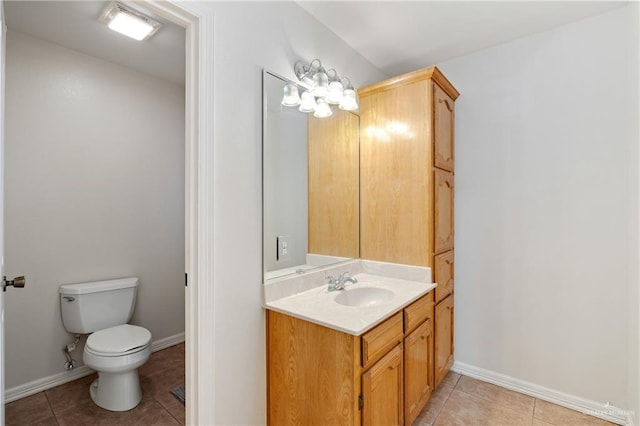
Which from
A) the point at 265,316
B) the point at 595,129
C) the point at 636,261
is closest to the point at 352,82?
the point at 595,129

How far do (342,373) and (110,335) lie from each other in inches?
67.6

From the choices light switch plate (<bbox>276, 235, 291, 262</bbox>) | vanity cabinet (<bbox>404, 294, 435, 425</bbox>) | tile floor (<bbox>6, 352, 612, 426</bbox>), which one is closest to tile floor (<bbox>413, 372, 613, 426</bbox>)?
tile floor (<bbox>6, 352, 612, 426</bbox>)

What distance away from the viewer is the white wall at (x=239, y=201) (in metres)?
1.42

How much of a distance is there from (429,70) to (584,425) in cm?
234

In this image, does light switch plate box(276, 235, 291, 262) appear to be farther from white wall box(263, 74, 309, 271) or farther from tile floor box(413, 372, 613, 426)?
tile floor box(413, 372, 613, 426)

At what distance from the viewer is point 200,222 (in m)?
1.36

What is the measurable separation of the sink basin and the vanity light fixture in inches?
44.3

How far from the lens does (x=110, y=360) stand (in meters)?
1.92

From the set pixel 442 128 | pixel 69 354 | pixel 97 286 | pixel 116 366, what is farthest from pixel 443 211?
pixel 69 354

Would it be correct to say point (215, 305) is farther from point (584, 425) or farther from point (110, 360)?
point (584, 425)

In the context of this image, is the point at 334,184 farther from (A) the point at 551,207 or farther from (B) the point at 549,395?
(B) the point at 549,395

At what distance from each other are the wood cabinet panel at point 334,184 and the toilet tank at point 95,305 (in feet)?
Result: 5.18

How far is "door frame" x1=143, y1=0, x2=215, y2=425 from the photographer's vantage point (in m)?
1.37

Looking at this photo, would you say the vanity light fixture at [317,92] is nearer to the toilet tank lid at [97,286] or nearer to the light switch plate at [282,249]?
the light switch plate at [282,249]
